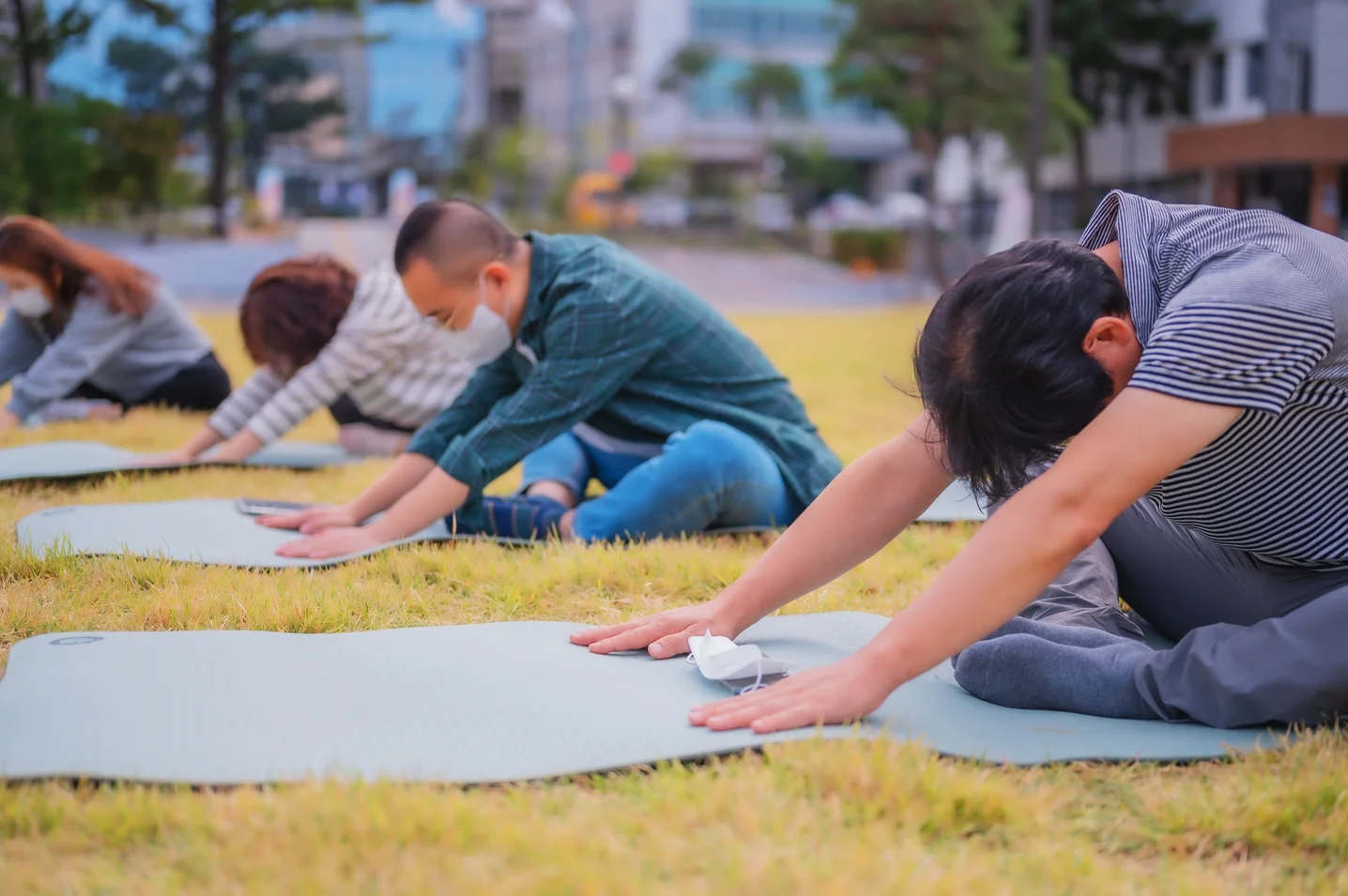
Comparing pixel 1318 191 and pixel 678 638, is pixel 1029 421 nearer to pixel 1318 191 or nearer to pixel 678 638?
pixel 678 638

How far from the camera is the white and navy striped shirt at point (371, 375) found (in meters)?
4.33

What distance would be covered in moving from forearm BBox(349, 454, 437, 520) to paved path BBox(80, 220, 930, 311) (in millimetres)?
9706

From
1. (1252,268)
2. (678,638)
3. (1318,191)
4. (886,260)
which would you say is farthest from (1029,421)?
(886,260)

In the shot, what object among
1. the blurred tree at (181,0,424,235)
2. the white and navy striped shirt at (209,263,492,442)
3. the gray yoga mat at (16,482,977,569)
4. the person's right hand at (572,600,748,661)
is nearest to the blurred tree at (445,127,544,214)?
the blurred tree at (181,0,424,235)

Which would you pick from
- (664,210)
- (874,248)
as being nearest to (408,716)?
(874,248)

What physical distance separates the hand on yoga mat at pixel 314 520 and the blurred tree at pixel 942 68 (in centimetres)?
1842

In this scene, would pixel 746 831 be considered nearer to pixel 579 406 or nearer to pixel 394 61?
pixel 579 406

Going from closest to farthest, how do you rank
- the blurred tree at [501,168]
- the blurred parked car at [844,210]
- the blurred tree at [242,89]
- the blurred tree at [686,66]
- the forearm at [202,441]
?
the forearm at [202,441] < the blurred tree at [242,89] < the blurred tree at [501,168] < the blurred parked car at [844,210] < the blurred tree at [686,66]

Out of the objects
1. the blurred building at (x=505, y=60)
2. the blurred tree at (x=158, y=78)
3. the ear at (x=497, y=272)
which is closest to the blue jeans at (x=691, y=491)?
the ear at (x=497, y=272)

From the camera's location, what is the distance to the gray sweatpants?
186 cm

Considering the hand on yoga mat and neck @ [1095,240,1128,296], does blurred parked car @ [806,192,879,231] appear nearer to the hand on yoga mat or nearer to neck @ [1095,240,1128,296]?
the hand on yoga mat

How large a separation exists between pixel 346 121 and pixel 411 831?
78.1 feet

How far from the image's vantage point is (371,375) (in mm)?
4789

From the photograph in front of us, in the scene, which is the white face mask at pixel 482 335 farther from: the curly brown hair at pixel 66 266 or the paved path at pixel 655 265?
the paved path at pixel 655 265
